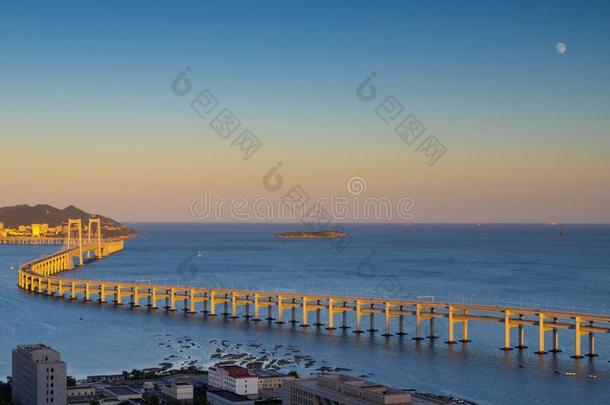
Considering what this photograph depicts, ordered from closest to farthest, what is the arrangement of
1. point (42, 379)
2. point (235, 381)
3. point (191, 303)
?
point (42, 379) < point (235, 381) < point (191, 303)

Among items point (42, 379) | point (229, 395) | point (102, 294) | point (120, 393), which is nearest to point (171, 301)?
point (102, 294)

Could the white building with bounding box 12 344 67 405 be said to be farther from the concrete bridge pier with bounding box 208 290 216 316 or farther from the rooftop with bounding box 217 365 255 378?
the concrete bridge pier with bounding box 208 290 216 316

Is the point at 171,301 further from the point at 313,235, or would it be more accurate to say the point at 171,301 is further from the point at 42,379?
the point at 313,235

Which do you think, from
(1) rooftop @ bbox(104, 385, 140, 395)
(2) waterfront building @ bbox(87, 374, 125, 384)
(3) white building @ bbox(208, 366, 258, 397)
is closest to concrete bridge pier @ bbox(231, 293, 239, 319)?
(2) waterfront building @ bbox(87, 374, 125, 384)

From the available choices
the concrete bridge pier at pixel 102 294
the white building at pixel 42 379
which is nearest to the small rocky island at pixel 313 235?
the concrete bridge pier at pixel 102 294

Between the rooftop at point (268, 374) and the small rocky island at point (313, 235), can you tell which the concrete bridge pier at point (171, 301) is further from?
the small rocky island at point (313, 235)

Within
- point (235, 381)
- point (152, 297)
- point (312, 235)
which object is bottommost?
point (235, 381)
